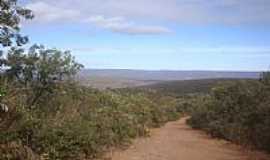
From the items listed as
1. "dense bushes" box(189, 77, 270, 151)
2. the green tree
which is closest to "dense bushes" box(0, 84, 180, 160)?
the green tree

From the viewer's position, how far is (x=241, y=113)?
2077cm

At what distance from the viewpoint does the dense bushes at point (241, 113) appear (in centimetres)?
1686

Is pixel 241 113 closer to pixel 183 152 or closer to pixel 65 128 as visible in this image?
pixel 183 152

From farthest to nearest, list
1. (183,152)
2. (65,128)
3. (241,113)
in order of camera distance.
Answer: (241,113)
(183,152)
(65,128)

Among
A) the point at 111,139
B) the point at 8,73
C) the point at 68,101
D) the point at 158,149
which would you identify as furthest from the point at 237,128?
the point at 8,73

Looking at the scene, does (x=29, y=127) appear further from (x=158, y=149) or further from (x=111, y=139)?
(x=158, y=149)

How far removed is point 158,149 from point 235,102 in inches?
316

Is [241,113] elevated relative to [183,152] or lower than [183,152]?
elevated

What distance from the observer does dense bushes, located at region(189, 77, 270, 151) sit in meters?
16.9

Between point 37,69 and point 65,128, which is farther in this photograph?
point 37,69

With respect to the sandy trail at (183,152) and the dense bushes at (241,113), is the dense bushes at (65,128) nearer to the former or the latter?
the sandy trail at (183,152)

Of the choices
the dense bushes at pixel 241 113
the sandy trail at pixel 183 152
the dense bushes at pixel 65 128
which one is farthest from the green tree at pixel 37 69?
the dense bushes at pixel 241 113

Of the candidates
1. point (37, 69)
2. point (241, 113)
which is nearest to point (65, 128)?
point (37, 69)

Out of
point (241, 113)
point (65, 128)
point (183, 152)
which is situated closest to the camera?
point (65, 128)
